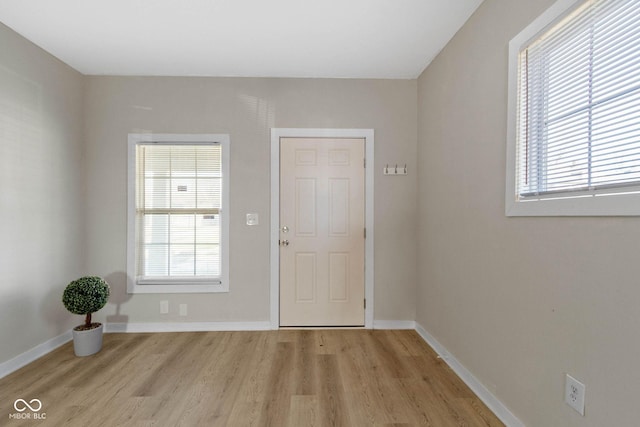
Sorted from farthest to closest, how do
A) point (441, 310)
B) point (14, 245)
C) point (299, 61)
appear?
point (299, 61) < point (441, 310) < point (14, 245)

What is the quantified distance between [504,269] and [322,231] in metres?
1.82

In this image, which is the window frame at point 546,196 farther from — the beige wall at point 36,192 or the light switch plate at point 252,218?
the beige wall at point 36,192

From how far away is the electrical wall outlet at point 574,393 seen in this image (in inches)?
53.5

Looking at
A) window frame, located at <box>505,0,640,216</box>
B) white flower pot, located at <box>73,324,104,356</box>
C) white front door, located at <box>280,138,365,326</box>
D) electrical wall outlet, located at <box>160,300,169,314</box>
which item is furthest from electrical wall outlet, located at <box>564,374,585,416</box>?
white flower pot, located at <box>73,324,104,356</box>

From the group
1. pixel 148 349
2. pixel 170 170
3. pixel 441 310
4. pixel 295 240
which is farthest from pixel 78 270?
pixel 441 310

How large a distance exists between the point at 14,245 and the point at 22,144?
820 millimetres

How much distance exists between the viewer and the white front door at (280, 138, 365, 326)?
10.8 feet

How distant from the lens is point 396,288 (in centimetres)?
334

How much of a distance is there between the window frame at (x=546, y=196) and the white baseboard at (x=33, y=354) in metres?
3.75

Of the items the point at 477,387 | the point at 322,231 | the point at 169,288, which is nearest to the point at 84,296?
the point at 169,288

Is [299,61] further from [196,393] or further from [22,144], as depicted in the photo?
[196,393]

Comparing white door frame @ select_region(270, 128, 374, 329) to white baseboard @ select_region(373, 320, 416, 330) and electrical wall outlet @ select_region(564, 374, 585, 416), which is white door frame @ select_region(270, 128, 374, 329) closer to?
white baseboard @ select_region(373, 320, 416, 330)

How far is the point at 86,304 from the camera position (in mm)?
2596

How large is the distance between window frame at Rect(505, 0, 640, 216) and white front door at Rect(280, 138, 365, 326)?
166 centimetres
